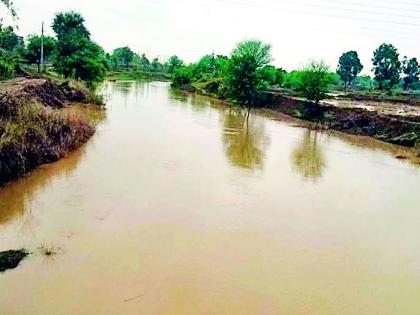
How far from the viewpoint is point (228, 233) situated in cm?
892

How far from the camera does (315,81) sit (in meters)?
28.8

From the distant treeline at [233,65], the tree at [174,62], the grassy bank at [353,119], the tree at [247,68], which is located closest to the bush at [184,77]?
the distant treeline at [233,65]

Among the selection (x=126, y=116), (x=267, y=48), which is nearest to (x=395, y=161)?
(x=126, y=116)

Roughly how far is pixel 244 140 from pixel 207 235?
11769mm

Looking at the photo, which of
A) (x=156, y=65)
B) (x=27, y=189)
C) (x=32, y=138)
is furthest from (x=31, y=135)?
(x=156, y=65)

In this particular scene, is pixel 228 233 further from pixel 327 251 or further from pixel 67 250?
pixel 67 250

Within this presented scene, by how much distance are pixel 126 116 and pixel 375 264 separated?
1785cm

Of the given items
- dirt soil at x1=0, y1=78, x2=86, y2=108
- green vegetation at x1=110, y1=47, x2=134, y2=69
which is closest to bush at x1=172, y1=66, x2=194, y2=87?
green vegetation at x1=110, y1=47, x2=134, y2=69

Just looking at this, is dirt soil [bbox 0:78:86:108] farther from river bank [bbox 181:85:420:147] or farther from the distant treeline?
river bank [bbox 181:85:420:147]

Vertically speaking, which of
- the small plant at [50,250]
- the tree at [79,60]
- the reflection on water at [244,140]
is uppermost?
the tree at [79,60]

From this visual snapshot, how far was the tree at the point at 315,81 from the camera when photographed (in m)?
28.8

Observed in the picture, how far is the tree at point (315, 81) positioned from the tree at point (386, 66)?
60.6 ft

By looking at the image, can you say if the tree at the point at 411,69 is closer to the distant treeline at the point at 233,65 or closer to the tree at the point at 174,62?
the distant treeline at the point at 233,65

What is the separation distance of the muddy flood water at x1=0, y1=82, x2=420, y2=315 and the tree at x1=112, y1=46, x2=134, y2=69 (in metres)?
64.4
